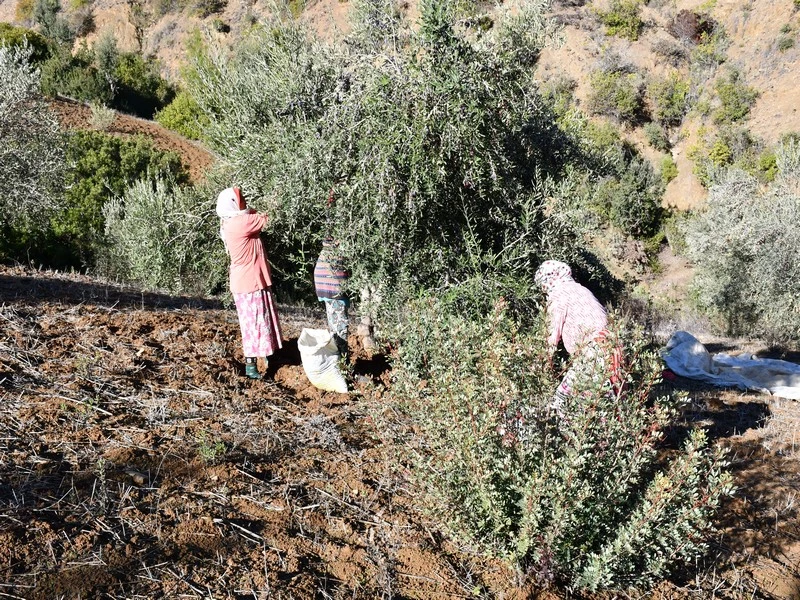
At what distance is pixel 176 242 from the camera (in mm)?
8328

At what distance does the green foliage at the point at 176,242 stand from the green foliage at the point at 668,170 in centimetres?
2298

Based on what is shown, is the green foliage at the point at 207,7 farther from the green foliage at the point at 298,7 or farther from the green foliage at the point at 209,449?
the green foliage at the point at 209,449

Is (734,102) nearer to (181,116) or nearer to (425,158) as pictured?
(181,116)

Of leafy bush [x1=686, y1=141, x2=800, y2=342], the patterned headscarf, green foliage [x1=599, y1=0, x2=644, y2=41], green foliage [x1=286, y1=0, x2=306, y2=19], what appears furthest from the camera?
green foliage [x1=599, y1=0, x2=644, y2=41]

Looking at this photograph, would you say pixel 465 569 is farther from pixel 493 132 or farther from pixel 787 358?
pixel 787 358

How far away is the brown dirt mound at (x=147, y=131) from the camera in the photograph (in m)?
24.4

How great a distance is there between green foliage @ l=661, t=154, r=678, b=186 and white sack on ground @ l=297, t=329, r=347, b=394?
2638 cm

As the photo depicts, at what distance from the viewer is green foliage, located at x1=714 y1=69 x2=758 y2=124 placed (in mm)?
27297

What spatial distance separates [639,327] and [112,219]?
15.5 m

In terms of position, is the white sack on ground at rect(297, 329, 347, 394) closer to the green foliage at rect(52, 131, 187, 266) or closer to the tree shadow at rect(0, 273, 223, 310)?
the tree shadow at rect(0, 273, 223, 310)

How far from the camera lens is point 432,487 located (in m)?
2.83

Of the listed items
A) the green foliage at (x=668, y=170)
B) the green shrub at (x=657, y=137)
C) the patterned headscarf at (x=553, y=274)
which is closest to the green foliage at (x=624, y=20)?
the green shrub at (x=657, y=137)

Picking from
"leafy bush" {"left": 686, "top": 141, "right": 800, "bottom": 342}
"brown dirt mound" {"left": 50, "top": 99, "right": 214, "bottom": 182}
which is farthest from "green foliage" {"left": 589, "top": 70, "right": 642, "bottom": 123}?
"brown dirt mound" {"left": 50, "top": 99, "right": 214, "bottom": 182}

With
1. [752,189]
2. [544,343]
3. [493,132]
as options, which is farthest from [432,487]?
[752,189]
